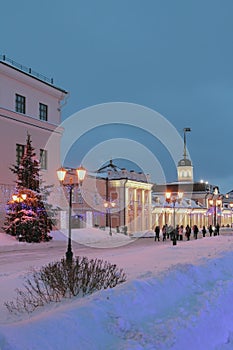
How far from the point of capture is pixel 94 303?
22.9 feet

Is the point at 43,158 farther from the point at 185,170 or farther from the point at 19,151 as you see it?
the point at 185,170

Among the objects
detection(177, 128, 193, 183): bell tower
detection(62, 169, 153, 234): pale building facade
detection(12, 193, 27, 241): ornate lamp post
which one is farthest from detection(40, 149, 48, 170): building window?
detection(177, 128, 193, 183): bell tower

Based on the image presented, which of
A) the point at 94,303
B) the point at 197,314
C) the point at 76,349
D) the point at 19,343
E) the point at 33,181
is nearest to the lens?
the point at 19,343

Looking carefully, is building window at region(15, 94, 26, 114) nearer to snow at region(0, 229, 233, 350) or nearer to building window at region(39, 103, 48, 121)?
building window at region(39, 103, 48, 121)

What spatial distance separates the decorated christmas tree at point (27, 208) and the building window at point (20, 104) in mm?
5768

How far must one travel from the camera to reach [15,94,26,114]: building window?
38.0 metres

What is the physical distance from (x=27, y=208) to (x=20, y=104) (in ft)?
33.2

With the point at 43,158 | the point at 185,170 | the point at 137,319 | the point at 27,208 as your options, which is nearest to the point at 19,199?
the point at 27,208

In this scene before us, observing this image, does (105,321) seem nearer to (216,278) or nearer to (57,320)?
(57,320)

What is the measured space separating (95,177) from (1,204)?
749 inches

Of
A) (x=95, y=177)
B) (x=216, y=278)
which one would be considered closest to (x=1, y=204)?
(x=95, y=177)

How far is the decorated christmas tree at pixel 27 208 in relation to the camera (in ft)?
108

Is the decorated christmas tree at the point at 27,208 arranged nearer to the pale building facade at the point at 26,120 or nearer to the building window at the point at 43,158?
the pale building facade at the point at 26,120

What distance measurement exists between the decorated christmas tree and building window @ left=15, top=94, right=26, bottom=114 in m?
5.77
